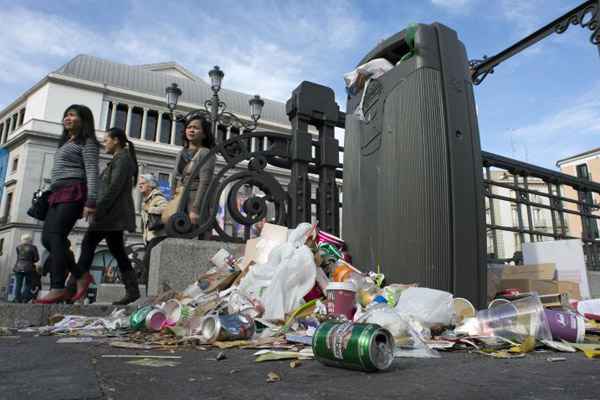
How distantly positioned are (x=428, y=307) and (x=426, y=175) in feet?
2.86

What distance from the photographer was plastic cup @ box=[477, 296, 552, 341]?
1.93 meters

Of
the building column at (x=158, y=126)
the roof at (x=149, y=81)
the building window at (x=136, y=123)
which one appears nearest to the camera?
the building window at (x=136, y=123)

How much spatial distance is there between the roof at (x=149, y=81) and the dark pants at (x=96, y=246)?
1309 inches

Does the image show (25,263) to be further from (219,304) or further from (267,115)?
(267,115)

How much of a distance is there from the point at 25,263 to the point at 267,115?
33.7 metres

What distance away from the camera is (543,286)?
3441 mm

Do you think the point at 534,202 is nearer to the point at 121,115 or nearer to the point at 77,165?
the point at 77,165

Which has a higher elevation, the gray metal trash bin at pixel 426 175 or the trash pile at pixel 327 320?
the gray metal trash bin at pixel 426 175

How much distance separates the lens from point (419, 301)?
6.97 ft

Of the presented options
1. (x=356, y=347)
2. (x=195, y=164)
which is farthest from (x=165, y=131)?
(x=356, y=347)

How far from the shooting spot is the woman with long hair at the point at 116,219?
3.50 metres

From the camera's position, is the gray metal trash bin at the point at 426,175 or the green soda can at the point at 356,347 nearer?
the green soda can at the point at 356,347

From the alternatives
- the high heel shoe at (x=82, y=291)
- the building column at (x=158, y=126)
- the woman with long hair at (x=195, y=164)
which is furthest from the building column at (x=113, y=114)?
the high heel shoe at (x=82, y=291)

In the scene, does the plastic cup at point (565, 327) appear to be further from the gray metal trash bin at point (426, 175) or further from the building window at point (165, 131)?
the building window at point (165, 131)
